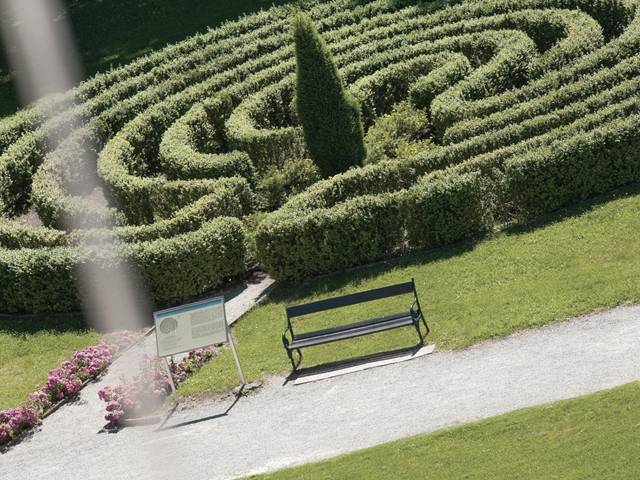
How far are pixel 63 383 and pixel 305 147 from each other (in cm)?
1112

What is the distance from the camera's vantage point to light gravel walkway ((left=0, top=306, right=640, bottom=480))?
17.7 m

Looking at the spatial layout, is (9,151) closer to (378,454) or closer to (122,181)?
(122,181)

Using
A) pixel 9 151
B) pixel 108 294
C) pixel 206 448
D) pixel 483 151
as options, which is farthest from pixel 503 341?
pixel 9 151

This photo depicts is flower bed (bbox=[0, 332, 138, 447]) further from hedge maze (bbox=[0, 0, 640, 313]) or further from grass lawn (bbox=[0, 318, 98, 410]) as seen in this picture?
hedge maze (bbox=[0, 0, 640, 313])

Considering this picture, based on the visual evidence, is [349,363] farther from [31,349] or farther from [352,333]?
[31,349]

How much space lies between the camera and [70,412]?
21.9 m

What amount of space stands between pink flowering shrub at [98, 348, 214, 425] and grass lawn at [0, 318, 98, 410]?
2.40m

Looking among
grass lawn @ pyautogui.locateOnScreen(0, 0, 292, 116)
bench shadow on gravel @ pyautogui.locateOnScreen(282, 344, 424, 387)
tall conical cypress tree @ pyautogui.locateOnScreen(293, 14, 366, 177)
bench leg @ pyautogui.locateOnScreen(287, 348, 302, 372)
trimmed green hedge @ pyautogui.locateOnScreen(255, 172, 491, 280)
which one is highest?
grass lawn @ pyautogui.locateOnScreen(0, 0, 292, 116)

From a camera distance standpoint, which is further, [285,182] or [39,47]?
[39,47]

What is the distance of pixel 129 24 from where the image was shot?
51.2 m

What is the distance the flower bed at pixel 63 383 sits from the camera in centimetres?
2138

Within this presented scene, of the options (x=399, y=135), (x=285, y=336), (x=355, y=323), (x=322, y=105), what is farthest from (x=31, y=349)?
(x=399, y=135)

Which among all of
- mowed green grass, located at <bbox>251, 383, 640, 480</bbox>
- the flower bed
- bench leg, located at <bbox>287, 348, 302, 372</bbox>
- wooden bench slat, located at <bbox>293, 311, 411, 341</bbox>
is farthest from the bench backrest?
the flower bed

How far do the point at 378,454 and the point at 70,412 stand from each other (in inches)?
291
